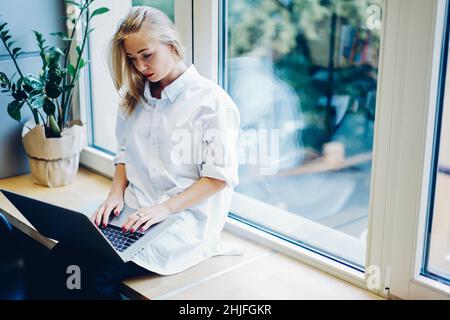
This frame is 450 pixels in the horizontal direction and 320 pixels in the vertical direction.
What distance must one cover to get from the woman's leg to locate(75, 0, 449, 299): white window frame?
0.61 m

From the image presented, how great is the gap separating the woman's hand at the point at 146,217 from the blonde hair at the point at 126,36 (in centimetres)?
35

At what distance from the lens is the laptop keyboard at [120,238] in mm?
1817

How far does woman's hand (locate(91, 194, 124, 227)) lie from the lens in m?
1.96

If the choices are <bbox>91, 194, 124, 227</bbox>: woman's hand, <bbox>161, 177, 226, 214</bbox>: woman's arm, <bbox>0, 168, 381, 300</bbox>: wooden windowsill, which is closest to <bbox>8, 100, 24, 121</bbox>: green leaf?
<bbox>0, 168, 381, 300</bbox>: wooden windowsill

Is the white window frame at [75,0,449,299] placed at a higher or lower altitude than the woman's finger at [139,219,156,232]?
higher

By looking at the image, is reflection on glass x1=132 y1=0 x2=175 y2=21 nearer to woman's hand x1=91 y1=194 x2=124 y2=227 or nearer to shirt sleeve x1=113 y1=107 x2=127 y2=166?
shirt sleeve x1=113 y1=107 x2=127 y2=166

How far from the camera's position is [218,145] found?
6.09ft

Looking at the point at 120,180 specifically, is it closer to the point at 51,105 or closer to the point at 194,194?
the point at 194,194

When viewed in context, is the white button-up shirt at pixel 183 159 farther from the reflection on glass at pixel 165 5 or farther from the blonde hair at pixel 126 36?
the reflection on glass at pixel 165 5

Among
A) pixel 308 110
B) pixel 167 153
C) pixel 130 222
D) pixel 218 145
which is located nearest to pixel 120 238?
pixel 130 222

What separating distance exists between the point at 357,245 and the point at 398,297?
269 millimetres

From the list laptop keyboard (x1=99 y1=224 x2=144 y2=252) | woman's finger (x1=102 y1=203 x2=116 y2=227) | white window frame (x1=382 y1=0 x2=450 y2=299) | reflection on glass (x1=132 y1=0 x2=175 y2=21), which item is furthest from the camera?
reflection on glass (x1=132 y1=0 x2=175 y2=21)

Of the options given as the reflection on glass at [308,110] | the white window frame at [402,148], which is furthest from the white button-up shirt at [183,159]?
the white window frame at [402,148]
